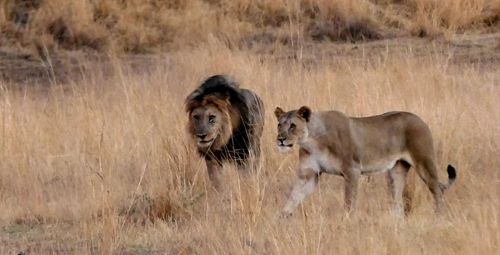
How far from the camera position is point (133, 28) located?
1788 cm

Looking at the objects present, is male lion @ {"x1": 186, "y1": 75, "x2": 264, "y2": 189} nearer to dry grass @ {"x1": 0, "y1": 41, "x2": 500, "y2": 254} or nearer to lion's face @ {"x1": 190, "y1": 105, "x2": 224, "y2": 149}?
lion's face @ {"x1": 190, "y1": 105, "x2": 224, "y2": 149}

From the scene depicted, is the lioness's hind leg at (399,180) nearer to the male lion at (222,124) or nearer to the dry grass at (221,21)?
the male lion at (222,124)

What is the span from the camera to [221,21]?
17719mm

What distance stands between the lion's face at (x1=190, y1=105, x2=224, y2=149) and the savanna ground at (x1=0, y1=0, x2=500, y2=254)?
0.25 meters

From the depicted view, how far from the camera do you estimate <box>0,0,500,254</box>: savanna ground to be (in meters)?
7.50

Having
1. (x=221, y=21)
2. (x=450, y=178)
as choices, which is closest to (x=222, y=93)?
(x=450, y=178)

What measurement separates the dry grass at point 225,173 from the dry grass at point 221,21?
2403 mm

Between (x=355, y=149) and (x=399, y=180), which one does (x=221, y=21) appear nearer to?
(x=399, y=180)

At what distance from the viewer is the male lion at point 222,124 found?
9.25 meters

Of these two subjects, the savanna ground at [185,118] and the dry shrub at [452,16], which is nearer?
the savanna ground at [185,118]

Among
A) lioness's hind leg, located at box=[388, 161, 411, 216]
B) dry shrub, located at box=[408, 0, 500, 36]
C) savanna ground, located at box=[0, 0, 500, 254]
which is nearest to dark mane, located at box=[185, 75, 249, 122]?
savanna ground, located at box=[0, 0, 500, 254]

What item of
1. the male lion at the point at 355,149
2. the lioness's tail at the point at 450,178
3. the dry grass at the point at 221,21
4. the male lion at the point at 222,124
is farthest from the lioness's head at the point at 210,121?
the dry grass at the point at 221,21

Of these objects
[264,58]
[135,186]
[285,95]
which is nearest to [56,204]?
[135,186]

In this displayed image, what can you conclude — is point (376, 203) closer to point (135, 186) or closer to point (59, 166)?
point (135, 186)
